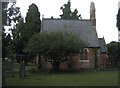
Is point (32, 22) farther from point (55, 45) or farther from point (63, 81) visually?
point (63, 81)

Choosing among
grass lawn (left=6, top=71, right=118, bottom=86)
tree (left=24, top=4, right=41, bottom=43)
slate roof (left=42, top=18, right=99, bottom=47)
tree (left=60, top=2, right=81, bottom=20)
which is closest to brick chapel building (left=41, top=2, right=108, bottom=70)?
slate roof (left=42, top=18, right=99, bottom=47)

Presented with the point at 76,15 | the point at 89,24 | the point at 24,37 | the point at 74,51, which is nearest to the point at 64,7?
the point at 76,15

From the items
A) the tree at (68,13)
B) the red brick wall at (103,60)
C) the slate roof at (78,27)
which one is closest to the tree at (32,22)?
the slate roof at (78,27)

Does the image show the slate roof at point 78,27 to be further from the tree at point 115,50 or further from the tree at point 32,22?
the tree at point 32,22

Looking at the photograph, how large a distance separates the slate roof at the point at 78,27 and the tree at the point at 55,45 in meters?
9.16

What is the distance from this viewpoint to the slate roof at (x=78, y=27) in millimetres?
55031

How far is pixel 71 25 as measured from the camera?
5669cm

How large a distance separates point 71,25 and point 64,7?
89.5ft

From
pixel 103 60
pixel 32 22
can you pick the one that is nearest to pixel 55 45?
pixel 103 60

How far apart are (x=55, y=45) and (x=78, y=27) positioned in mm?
13960

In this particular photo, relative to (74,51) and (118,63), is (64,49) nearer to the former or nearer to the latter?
(74,51)

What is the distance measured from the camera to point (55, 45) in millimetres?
43844

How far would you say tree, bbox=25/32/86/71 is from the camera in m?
44.1

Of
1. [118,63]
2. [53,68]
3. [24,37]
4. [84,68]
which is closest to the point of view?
[53,68]
